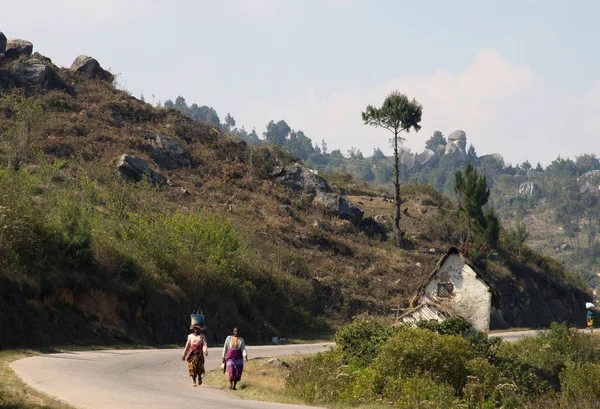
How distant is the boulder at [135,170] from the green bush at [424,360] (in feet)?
132

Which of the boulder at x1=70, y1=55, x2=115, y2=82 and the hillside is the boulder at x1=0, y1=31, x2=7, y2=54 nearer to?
the hillside

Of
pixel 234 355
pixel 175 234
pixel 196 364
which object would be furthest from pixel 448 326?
pixel 175 234

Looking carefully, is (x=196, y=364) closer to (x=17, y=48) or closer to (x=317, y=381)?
(x=317, y=381)

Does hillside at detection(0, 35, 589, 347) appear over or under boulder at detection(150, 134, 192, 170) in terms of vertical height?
under

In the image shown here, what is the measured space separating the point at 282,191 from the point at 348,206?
6.38m

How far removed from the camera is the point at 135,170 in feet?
208

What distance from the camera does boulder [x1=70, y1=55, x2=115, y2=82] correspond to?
85.6 m

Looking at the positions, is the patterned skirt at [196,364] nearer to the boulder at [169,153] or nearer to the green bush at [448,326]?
the green bush at [448,326]

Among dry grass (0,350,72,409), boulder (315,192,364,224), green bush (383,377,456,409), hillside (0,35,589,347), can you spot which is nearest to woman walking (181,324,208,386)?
dry grass (0,350,72,409)

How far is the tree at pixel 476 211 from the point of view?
76.3m

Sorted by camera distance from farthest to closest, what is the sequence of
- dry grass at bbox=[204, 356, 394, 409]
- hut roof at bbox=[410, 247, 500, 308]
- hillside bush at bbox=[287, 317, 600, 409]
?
hut roof at bbox=[410, 247, 500, 308]
hillside bush at bbox=[287, 317, 600, 409]
dry grass at bbox=[204, 356, 394, 409]

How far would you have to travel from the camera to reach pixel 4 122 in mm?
66500

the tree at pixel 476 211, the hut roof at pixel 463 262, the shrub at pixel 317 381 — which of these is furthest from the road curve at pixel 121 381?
the tree at pixel 476 211

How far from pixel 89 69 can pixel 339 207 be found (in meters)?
32.6
